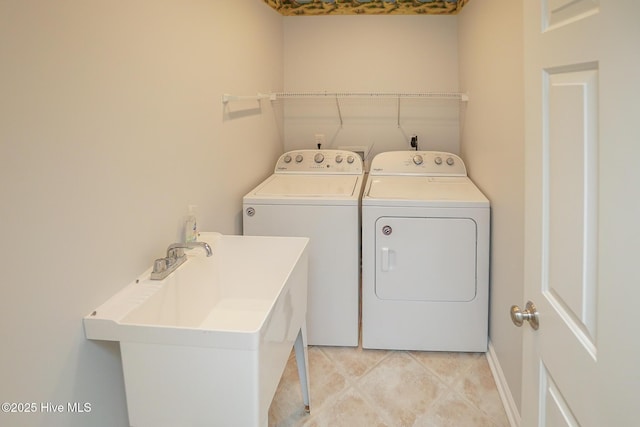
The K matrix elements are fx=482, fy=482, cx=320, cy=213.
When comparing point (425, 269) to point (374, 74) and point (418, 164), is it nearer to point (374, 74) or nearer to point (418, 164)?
point (418, 164)

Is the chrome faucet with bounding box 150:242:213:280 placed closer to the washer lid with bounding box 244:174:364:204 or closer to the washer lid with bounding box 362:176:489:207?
the washer lid with bounding box 244:174:364:204

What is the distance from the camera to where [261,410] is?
1.28 meters

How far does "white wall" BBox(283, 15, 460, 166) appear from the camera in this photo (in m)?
3.50

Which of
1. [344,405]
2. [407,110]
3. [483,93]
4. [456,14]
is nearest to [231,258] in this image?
[344,405]

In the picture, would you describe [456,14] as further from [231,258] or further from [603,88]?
[603,88]

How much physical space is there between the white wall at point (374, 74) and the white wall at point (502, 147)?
1.76ft

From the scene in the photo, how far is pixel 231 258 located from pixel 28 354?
35.2 inches

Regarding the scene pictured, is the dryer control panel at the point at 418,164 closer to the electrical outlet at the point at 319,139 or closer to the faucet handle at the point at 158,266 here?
the electrical outlet at the point at 319,139

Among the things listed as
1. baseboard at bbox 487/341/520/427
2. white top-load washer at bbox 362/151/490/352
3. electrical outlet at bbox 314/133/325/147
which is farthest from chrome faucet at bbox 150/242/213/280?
electrical outlet at bbox 314/133/325/147

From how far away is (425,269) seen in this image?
257 cm

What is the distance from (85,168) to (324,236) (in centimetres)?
147

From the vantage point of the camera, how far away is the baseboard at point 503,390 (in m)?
2.02

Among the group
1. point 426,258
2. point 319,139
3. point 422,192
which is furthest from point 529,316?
point 319,139

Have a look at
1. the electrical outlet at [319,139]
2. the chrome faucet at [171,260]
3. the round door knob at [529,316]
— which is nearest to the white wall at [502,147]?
the round door knob at [529,316]
